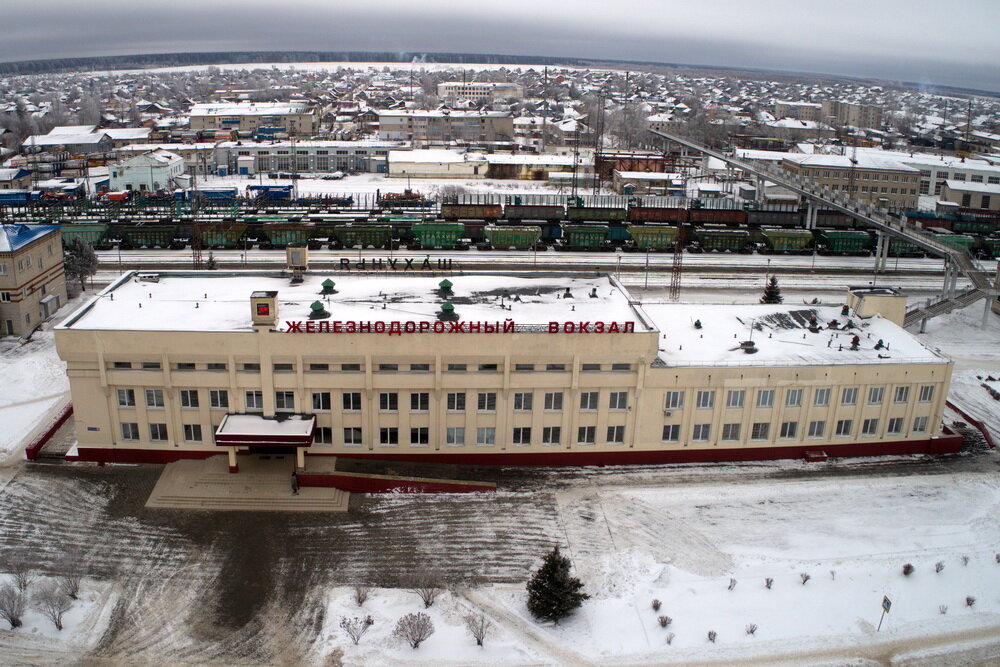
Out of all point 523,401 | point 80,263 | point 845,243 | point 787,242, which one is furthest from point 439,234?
point 523,401

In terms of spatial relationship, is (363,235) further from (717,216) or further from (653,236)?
(717,216)

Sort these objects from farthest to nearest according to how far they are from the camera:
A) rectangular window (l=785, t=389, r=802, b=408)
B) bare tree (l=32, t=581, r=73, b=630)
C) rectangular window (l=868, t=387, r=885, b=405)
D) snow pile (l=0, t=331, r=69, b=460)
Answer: snow pile (l=0, t=331, r=69, b=460) → rectangular window (l=868, t=387, r=885, b=405) → rectangular window (l=785, t=389, r=802, b=408) → bare tree (l=32, t=581, r=73, b=630)

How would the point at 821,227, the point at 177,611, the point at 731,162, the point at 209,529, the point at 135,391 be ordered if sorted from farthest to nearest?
1. the point at 731,162
2. the point at 821,227
3. the point at 135,391
4. the point at 209,529
5. the point at 177,611

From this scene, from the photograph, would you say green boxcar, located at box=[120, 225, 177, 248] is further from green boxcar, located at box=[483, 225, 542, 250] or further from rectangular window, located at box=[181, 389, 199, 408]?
rectangular window, located at box=[181, 389, 199, 408]

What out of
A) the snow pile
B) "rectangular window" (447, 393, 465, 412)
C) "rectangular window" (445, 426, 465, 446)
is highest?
"rectangular window" (447, 393, 465, 412)

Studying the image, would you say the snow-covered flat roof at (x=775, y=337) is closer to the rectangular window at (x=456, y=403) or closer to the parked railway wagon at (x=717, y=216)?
the rectangular window at (x=456, y=403)

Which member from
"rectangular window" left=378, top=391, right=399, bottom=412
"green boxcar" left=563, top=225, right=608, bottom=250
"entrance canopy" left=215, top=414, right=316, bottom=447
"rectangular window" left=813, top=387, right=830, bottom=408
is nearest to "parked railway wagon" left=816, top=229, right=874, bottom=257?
"green boxcar" left=563, top=225, right=608, bottom=250

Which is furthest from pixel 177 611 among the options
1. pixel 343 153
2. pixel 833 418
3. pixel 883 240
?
pixel 343 153

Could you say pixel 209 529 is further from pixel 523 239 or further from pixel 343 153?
pixel 343 153
